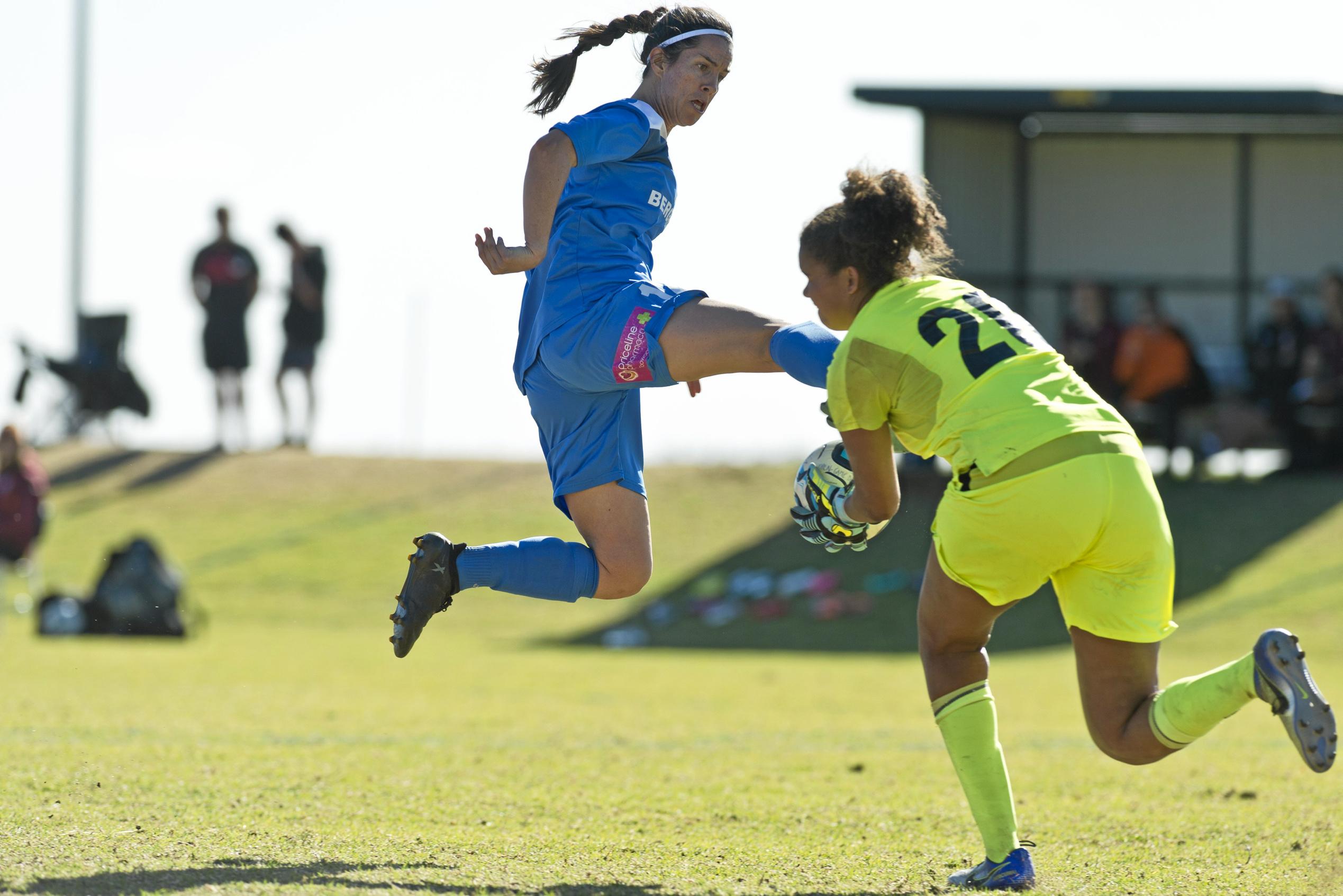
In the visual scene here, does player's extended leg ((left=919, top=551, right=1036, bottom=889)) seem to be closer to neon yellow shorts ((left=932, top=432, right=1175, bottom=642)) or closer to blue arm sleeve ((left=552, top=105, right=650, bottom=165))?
neon yellow shorts ((left=932, top=432, right=1175, bottom=642))

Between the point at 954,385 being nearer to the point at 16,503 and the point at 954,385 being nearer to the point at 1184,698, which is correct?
the point at 1184,698

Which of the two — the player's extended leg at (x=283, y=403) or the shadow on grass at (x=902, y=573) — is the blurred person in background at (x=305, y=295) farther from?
the shadow on grass at (x=902, y=573)

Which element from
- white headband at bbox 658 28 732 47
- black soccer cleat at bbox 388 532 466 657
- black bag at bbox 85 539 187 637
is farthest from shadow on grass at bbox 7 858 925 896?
Answer: black bag at bbox 85 539 187 637

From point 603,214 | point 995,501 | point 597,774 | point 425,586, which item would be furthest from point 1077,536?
point 597,774

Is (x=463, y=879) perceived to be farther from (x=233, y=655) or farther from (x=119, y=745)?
(x=233, y=655)

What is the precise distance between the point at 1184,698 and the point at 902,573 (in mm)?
12834

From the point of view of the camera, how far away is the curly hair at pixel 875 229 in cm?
424

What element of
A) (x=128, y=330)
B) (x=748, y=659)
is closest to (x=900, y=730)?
(x=748, y=659)

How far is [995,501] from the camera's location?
4039mm

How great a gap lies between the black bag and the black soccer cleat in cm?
988

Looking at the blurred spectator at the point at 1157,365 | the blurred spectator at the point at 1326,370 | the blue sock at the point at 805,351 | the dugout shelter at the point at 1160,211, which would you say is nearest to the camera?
the blue sock at the point at 805,351

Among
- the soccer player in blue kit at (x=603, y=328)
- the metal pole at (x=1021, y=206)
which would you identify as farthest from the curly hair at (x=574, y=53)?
the metal pole at (x=1021, y=206)

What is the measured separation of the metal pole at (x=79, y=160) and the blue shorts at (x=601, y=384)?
20.7 meters

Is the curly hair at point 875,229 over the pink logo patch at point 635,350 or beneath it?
over
